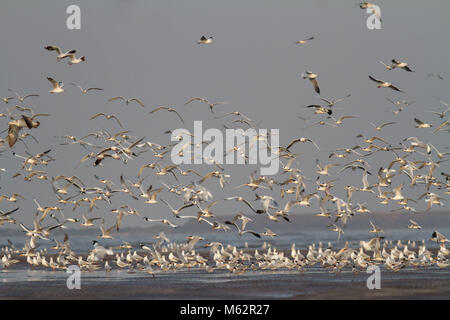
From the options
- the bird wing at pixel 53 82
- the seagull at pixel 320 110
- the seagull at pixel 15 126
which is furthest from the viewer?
the seagull at pixel 320 110

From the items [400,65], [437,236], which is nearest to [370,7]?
[400,65]

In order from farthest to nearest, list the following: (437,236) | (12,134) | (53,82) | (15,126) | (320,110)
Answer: (437,236) < (320,110) < (53,82) < (15,126) < (12,134)

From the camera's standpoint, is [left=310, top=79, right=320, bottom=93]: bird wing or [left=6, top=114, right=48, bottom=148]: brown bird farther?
[left=310, top=79, right=320, bottom=93]: bird wing

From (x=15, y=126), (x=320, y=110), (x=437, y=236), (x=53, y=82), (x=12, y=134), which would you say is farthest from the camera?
(x=437, y=236)

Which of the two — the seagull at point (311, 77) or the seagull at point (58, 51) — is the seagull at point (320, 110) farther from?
the seagull at point (58, 51)

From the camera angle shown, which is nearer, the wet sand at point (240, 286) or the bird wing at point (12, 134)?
the bird wing at point (12, 134)

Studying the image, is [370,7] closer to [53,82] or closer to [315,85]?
[315,85]

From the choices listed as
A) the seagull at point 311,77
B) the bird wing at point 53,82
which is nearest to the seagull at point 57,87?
the bird wing at point 53,82

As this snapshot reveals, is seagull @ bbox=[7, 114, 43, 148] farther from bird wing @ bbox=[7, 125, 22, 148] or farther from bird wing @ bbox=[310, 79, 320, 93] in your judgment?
bird wing @ bbox=[310, 79, 320, 93]

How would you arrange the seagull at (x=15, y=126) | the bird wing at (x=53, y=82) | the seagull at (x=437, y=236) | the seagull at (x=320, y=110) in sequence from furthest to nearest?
the seagull at (x=437, y=236), the seagull at (x=320, y=110), the bird wing at (x=53, y=82), the seagull at (x=15, y=126)

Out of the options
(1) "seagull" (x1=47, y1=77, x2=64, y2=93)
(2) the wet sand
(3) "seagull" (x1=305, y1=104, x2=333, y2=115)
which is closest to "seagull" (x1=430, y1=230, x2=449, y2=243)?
(2) the wet sand

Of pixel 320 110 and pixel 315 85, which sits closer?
pixel 315 85

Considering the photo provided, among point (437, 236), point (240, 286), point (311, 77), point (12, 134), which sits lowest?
point (240, 286)
